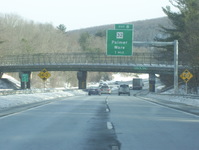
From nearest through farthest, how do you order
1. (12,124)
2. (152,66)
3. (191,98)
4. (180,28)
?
(12,124) < (191,98) < (180,28) < (152,66)

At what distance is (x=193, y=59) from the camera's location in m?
44.2

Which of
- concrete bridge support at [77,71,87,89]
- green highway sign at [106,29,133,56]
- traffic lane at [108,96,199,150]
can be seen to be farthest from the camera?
concrete bridge support at [77,71,87,89]

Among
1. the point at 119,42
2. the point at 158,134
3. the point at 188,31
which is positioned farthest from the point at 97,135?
the point at 188,31

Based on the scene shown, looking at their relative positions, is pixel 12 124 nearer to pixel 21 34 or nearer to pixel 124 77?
pixel 21 34

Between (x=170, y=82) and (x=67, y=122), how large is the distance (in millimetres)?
55203

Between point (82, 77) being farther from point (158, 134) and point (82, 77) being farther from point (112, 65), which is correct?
point (158, 134)

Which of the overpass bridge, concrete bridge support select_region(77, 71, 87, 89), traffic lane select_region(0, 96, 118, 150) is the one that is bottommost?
traffic lane select_region(0, 96, 118, 150)

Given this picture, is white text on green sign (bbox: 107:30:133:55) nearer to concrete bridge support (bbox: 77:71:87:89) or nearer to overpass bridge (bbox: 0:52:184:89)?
overpass bridge (bbox: 0:52:184:89)

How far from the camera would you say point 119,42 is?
128 feet

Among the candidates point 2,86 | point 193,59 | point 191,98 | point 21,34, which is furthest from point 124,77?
point 191,98

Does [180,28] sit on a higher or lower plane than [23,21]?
lower

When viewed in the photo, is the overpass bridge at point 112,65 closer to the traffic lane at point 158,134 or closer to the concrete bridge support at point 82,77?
the concrete bridge support at point 82,77

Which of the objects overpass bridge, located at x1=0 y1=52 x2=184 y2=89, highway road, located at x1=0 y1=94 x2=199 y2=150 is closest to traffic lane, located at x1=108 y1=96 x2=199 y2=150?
highway road, located at x1=0 y1=94 x2=199 y2=150

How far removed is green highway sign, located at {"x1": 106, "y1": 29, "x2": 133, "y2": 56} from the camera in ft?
126
